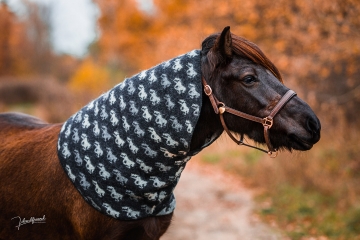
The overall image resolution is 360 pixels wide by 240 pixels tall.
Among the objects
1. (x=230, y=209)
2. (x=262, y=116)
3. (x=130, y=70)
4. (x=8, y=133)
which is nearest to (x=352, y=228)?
(x=230, y=209)

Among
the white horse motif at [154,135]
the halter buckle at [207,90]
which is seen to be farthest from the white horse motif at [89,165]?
the halter buckle at [207,90]

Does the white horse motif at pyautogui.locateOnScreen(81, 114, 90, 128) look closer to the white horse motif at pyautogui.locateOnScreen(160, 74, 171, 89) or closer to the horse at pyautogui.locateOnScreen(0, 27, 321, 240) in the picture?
the horse at pyautogui.locateOnScreen(0, 27, 321, 240)

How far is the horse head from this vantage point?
2.49m

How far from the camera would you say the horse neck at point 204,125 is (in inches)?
103

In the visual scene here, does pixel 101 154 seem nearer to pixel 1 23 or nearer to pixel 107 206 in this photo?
pixel 107 206

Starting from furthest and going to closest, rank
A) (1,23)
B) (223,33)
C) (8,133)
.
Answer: (1,23) < (8,133) < (223,33)

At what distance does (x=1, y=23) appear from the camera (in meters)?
22.8

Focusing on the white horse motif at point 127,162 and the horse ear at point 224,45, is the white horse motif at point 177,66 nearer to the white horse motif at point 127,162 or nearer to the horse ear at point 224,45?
the horse ear at point 224,45

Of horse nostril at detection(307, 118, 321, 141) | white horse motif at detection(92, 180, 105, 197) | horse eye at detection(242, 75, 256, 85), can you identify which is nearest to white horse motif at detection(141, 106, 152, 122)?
white horse motif at detection(92, 180, 105, 197)

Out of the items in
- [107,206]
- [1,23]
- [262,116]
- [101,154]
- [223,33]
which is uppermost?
[1,23]

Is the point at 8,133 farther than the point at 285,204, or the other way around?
the point at 285,204

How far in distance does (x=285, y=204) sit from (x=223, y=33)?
222 inches

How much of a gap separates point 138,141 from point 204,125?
0.50 meters

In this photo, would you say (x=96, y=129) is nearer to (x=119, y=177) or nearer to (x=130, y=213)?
(x=119, y=177)
